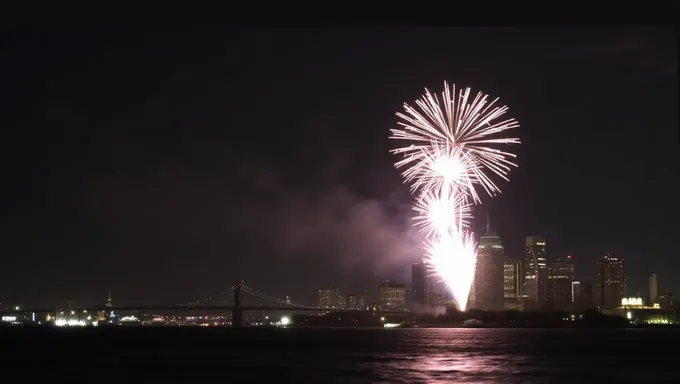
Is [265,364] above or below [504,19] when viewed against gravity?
below

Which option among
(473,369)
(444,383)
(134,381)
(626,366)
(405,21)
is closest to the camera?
(405,21)

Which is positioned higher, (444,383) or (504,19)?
(504,19)

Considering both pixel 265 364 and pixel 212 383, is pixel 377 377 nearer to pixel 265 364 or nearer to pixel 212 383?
pixel 212 383

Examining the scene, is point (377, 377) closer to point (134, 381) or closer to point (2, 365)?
point (134, 381)

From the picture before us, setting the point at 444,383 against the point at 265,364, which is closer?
the point at 444,383

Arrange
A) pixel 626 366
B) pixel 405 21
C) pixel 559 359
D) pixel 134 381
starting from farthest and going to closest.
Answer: pixel 559 359
pixel 626 366
pixel 134 381
pixel 405 21

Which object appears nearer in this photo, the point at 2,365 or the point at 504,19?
the point at 504,19

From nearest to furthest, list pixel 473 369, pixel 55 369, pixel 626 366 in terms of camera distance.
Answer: pixel 473 369 < pixel 55 369 < pixel 626 366

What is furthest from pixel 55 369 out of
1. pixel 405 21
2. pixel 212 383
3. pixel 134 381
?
pixel 405 21

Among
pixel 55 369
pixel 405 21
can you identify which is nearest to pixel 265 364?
pixel 55 369
